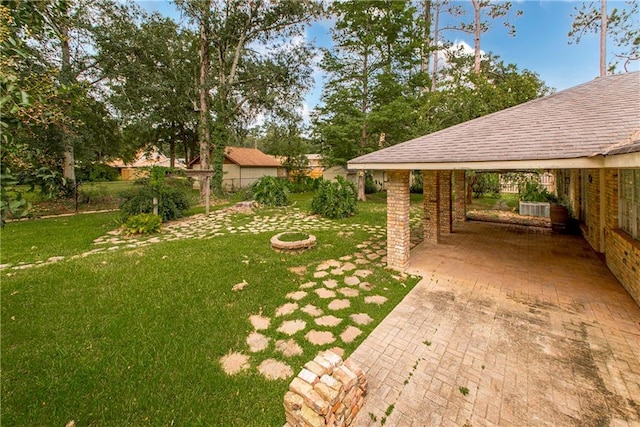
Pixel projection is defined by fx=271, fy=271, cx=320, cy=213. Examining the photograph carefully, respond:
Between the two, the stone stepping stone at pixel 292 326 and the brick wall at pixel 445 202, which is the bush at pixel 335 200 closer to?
the brick wall at pixel 445 202

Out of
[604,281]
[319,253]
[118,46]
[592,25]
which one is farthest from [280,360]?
[592,25]

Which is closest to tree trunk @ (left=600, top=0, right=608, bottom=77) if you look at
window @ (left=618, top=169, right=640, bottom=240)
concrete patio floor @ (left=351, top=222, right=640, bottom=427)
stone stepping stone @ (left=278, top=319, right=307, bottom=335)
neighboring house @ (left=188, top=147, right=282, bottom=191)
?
window @ (left=618, top=169, right=640, bottom=240)

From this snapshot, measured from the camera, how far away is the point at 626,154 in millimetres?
2590

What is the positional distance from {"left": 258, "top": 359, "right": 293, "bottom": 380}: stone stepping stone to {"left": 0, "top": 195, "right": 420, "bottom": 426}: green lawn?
0.07 metres

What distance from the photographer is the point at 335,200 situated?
1054cm

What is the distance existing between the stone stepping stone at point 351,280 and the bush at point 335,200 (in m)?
5.57

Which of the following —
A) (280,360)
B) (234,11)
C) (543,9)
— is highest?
(234,11)

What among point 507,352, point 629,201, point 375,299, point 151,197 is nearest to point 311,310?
point 375,299

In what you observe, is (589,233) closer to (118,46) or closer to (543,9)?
(543,9)

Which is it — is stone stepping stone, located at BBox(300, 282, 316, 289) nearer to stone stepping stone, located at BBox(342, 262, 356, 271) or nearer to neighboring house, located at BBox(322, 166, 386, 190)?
stone stepping stone, located at BBox(342, 262, 356, 271)

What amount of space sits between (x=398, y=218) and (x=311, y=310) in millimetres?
2439

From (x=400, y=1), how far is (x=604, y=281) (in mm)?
13517

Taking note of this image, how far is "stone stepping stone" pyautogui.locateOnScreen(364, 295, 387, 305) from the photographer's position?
13.4 feet

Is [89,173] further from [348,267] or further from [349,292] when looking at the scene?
[349,292]
